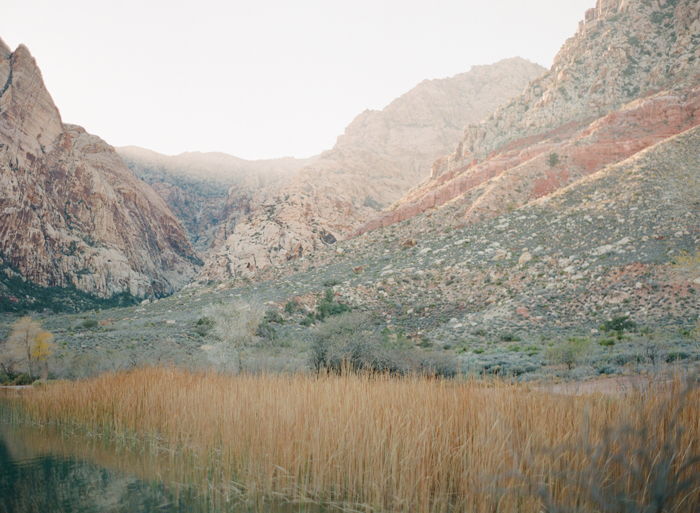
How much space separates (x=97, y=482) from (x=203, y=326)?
1801cm

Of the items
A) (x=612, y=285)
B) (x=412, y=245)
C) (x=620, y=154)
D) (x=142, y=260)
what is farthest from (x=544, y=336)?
(x=142, y=260)

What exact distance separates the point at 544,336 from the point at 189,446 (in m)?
16.1

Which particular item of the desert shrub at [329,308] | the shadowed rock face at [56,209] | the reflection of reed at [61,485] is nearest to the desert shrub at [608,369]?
the reflection of reed at [61,485]

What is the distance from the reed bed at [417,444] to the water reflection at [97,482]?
124mm

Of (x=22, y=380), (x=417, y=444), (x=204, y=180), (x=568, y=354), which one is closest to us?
(x=417, y=444)

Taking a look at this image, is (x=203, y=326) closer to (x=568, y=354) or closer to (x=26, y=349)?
(x=26, y=349)

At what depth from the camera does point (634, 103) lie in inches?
1441

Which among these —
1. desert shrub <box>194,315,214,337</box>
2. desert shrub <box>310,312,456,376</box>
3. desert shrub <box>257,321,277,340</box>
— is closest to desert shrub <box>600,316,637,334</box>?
desert shrub <box>310,312,456,376</box>

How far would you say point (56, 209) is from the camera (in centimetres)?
6028

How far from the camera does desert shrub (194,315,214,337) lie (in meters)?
21.9

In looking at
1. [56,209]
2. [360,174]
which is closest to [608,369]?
[360,174]

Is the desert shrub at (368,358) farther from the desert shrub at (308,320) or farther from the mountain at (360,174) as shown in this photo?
the mountain at (360,174)

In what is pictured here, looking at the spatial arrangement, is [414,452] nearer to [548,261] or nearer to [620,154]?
[548,261]

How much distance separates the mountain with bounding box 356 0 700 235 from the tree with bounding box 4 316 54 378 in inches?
1173
